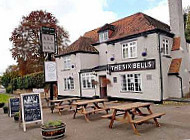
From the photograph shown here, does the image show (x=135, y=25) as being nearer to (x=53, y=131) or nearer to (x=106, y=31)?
(x=106, y=31)

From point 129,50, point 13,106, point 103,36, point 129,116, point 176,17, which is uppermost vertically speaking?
point 176,17

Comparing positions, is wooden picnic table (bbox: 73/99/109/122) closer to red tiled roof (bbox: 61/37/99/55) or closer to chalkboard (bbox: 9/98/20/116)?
chalkboard (bbox: 9/98/20/116)

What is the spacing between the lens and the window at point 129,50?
15.0 meters

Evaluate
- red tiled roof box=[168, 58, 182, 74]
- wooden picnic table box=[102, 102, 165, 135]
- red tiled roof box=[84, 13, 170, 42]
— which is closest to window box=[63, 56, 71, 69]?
red tiled roof box=[84, 13, 170, 42]

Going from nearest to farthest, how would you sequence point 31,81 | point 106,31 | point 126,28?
point 126,28, point 106,31, point 31,81

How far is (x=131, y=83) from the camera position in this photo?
1502 cm

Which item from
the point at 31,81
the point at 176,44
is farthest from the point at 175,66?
the point at 31,81

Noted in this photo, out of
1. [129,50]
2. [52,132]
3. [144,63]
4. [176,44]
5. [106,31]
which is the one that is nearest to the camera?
[52,132]

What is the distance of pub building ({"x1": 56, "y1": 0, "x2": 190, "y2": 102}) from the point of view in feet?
45.0

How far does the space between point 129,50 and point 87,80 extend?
572 centimetres

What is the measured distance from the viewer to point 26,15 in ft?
99.8

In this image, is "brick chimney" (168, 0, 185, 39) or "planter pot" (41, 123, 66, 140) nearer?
"planter pot" (41, 123, 66, 140)

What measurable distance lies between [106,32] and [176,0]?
6.74m

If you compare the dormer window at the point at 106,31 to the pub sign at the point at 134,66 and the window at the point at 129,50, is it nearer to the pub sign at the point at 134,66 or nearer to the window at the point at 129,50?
the window at the point at 129,50
